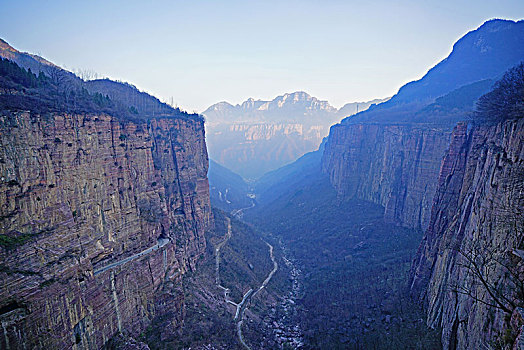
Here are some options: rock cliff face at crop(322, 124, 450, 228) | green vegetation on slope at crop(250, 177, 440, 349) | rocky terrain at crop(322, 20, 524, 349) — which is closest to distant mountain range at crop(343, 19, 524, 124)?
rocky terrain at crop(322, 20, 524, 349)

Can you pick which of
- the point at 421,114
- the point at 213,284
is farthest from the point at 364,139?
the point at 213,284

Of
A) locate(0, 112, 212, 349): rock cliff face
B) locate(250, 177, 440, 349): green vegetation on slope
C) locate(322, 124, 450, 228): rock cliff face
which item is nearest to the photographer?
locate(0, 112, 212, 349): rock cliff face

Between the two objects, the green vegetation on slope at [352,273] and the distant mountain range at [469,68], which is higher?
the distant mountain range at [469,68]

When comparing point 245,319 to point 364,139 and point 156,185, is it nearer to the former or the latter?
point 156,185

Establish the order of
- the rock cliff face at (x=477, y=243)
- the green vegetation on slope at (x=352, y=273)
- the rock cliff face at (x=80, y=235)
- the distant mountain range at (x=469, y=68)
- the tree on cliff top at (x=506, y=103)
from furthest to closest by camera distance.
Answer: the distant mountain range at (x=469, y=68)
the green vegetation on slope at (x=352, y=273)
the tree on cliff top at (x=506, y=103)
the rock cliff face at (x=80, y=235)
the rock cliff face at (x=477, y=243)

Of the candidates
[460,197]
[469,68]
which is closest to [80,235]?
[460,197]

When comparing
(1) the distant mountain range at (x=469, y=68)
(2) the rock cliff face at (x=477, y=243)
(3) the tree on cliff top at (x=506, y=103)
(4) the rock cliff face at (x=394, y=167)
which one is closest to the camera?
(2) the rock cliff face at (x=477, y=243)

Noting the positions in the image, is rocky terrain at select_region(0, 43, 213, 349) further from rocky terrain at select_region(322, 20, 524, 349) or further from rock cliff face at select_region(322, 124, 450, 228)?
rock cliff face at select_region(322, 124, 450, 228)

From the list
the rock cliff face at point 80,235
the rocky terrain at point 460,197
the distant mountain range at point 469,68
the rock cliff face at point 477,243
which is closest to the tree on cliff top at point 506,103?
the rocky terrain at point 460,197

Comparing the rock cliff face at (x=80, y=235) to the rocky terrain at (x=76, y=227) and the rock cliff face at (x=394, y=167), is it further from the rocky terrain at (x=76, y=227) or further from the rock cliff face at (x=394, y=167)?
the rock cliff face at (x=394, y=167)
